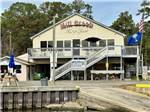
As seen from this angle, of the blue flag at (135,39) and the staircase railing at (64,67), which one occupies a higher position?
the blue flag at (135,39)

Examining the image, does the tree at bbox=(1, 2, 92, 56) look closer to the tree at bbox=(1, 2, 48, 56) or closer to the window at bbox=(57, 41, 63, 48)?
the tree at bbox=(1, 2, 48, 56)

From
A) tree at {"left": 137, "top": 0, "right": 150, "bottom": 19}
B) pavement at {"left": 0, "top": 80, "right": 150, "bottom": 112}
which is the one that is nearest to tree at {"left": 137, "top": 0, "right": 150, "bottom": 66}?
tree at {"left": 137, "top": 0, "right": 150, "bottom": 19}

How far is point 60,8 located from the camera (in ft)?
290

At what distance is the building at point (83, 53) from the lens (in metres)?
47.7

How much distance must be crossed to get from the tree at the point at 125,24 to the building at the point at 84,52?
87.8 feet

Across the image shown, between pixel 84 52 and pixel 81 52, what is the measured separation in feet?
1.07

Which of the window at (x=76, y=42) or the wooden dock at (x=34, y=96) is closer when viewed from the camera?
the wooden dock at (x=34, y=96)

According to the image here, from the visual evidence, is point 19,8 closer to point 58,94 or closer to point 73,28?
point 73,28

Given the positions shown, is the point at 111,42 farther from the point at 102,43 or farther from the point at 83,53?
the point at 83,53

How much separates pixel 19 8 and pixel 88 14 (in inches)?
546

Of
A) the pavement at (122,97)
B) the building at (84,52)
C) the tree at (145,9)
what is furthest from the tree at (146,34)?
the pavement at (122,97)

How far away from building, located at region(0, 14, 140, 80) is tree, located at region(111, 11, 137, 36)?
88.1 feet

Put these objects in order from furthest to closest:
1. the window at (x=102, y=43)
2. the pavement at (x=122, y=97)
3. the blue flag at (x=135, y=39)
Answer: the window at (x=102, y=43), the blue flag at (x=135, y=39), the pavement at (x=122, y=97)

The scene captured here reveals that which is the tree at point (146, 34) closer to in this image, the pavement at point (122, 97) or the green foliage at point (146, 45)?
the green foliage at point (146, 45)
